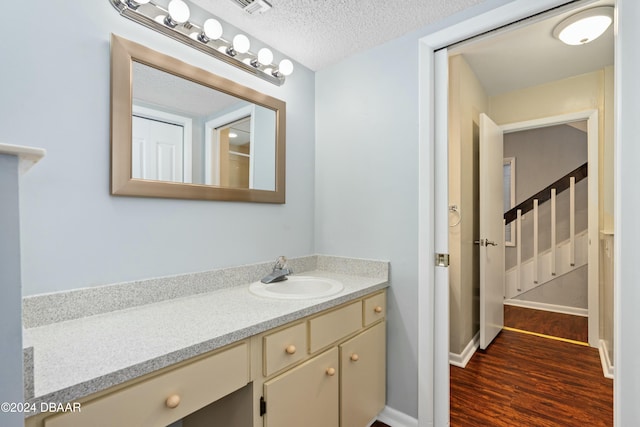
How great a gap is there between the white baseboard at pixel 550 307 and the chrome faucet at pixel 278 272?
3.57 m

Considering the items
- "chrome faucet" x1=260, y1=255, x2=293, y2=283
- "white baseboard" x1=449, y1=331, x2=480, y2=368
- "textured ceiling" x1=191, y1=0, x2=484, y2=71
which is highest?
"textured ceiling" x1=191, y1=0, x2=484, y2=71

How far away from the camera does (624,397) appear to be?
3.66ft

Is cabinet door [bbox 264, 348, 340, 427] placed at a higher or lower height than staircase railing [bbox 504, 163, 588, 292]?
lower

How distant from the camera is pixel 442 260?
1.60 metres

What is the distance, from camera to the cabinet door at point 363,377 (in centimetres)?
142

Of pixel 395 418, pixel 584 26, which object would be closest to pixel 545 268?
pixel 584 26

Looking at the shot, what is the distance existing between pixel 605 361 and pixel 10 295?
3.30 meters

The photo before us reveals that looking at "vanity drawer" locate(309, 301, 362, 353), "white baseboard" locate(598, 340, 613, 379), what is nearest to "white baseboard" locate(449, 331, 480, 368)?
"white baseboard" locate(598, 340, 613, 379)

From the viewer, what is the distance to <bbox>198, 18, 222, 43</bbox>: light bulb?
1.37 m

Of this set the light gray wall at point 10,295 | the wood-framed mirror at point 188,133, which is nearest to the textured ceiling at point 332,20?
the wood-framed mirror at point 188,133

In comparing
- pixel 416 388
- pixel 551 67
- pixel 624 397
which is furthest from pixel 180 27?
pixel 551 67

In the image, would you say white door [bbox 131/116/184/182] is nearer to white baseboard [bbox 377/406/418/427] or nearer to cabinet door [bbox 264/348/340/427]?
cabinet door [bbox 264/348/340/427]

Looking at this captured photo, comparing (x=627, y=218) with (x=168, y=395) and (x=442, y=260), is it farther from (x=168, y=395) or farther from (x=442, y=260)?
(x=168, y=395)

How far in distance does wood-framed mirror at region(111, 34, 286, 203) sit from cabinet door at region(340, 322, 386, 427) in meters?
0.91
